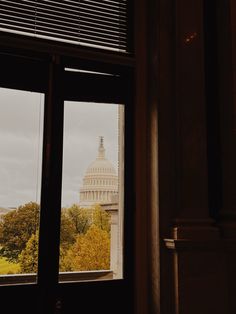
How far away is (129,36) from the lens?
8.04 feet

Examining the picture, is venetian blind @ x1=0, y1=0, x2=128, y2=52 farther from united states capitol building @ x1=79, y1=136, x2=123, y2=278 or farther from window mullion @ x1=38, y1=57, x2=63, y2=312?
united states capitol building @ x1=79, y1=136, x2=123, y2=278

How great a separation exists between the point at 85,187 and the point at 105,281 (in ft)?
1.87

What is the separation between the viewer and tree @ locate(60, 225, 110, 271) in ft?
7.03

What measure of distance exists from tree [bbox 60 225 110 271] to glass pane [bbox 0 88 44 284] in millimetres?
204

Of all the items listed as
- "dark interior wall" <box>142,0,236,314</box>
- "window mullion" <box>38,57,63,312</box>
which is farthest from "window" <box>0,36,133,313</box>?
"dark interior wall" <box>142,0,236,314</box>

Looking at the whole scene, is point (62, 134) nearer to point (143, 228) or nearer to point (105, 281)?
point (143, 228)

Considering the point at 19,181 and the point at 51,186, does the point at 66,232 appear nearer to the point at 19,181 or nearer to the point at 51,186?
the point at 51,186

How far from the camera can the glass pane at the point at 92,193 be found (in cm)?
217

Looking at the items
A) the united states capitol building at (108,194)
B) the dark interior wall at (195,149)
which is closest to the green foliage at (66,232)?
the united states capitol building at (108,194)

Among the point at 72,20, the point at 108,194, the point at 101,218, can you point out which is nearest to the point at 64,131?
the point at 108,194

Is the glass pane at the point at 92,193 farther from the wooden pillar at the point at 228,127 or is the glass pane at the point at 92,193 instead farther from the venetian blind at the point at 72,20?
the wooden pillar at the point at 228,127

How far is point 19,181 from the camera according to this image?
2109 millimetres

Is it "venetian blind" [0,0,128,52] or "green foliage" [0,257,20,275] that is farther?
"venetian blind" [0,0,128,52]

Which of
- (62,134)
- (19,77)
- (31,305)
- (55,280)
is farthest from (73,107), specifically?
(31,305)
